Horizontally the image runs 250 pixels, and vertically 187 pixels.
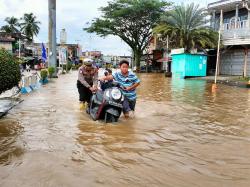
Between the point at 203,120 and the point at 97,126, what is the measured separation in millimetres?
2710

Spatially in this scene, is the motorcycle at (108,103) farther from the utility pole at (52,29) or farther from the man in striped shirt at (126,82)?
the utility pole at (52,29)

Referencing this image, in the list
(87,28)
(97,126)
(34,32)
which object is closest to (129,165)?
(97,126)

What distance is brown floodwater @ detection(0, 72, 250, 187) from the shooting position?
4283mm

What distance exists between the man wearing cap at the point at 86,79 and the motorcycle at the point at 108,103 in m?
0.77

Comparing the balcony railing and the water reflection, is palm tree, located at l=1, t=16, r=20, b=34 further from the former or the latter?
the water reflection

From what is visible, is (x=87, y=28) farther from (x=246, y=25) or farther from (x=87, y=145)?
(x=87, y=145)

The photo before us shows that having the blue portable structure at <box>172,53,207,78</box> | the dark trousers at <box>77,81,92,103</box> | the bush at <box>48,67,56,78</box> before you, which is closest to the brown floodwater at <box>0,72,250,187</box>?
the dark trousers at <box>77,81,92,103</box>

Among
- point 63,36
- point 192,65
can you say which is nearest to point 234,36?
point 192,65

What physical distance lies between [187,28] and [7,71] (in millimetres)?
27206

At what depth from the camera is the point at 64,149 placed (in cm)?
558

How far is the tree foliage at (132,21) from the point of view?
45.6 metres

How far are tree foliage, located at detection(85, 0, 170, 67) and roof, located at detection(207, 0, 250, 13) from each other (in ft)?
44.7

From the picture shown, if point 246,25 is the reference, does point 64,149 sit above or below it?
below

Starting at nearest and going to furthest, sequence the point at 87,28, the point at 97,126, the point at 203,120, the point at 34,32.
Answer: the point at 97,126
the point at 203,120
the point at 87,28
the point at 34,32
